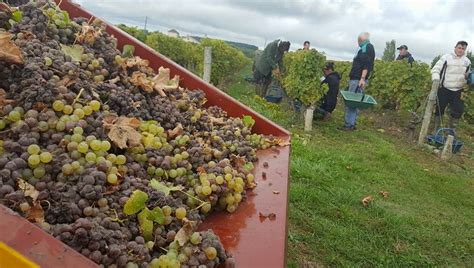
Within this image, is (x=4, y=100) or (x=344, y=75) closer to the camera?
(x=4, y=100)

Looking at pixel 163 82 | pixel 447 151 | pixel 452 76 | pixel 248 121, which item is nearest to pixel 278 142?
pixel 248 121

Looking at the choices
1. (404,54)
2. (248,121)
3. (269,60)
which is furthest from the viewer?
(269,60)

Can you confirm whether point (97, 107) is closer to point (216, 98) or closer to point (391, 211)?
point (216, 98)

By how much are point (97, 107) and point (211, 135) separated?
0.57 metres

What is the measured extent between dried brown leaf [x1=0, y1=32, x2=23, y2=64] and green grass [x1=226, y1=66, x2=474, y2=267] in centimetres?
285

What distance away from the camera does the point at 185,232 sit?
1142mm

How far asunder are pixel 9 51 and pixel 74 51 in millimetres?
384

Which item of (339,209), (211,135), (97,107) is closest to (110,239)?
(97,107)

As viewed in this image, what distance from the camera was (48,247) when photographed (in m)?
0.82

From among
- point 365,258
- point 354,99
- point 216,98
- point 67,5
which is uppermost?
point 67,5

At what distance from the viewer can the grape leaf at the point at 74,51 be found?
5.30 ft

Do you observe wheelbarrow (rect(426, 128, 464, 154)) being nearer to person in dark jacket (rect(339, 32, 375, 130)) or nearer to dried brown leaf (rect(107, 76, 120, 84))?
person in dark jacket (rect(339, 32, 375, 130))

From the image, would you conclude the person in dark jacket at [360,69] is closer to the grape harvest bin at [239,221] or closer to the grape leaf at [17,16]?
the grape harvest bin at [239,221]

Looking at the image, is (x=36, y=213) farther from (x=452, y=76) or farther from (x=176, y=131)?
(x=452, y=76)
